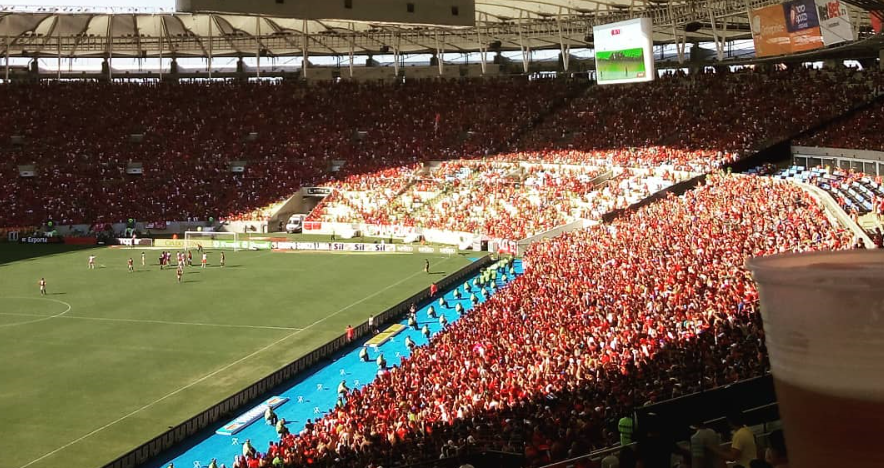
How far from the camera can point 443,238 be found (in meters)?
56.6

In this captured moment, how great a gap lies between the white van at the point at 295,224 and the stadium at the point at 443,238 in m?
0.30

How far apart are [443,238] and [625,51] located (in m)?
18.2

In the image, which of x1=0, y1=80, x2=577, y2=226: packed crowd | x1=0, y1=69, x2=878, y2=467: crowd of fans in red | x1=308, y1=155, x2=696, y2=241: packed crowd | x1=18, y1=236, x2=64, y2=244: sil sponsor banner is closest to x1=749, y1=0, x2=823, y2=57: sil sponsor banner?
x1=0, y1=69, x2=878, y2=467: crowd of fans in red

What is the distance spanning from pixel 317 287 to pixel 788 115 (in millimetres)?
29237

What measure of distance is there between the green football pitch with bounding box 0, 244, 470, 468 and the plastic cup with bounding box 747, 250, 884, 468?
788 inches

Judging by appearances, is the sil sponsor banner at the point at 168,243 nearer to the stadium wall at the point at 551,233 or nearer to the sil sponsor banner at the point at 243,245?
the sil sponsor banner at the point at 243,245

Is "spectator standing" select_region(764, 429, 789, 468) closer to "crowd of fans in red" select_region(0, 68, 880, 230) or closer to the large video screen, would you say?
the large video screen

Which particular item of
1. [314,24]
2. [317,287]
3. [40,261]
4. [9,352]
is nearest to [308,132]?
[314,24]

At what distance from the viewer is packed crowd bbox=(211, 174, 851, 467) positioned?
15148 mm

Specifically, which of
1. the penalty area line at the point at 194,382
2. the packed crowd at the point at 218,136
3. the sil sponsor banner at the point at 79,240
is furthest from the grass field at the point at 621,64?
the sil sponsor banner at the point at 79,240

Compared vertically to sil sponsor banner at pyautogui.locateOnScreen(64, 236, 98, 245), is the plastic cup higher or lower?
higher

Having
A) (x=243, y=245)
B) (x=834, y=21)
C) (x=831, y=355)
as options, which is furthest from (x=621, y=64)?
(x=831, y=355)

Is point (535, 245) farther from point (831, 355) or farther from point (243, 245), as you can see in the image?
point (831, 355)

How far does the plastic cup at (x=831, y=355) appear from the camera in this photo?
2.41 metres
